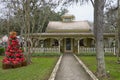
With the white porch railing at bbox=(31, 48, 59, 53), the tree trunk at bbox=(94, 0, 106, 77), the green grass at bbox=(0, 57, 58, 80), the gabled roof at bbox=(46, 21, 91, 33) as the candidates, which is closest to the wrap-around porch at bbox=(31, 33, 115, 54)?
the white porch railing at bbox=(31, 48, 59, 53)

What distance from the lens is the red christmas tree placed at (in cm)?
1753

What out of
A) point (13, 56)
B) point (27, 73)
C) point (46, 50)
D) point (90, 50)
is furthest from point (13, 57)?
point (90, 50)

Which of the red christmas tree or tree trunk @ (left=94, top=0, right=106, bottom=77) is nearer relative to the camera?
tree trunk @ (left=94, top=0, right=106, bottom=77)

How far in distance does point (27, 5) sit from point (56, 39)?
1388 cm

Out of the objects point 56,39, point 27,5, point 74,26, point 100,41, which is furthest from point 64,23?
point 100,41

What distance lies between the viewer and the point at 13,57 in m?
18.0

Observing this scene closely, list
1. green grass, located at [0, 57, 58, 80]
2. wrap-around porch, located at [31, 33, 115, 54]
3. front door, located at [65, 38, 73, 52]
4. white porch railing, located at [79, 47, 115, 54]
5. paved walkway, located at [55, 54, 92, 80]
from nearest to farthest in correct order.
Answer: paved walkway, located at [55, 54, 92, 80] < green grass, located at [0, 57, 58, 80] < white porch railing, located at [79, 47, 115, 54] < wrap-around porch, located at [31, 33, 115, 54] < front door, located at [65, 38, 73, 52]

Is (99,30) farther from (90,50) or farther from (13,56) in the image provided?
(90,50)

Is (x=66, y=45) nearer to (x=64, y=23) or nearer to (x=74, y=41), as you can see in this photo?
(x=74, y=41)

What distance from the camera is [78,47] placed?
1251 inches

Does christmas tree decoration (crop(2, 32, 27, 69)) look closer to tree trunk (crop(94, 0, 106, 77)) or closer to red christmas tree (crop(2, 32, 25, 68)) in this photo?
red christmas tree (crop(2, 32, 25, 68))

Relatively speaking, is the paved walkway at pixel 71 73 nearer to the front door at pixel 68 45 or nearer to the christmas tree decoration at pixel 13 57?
the christmas tree decoration at pixel 13 57

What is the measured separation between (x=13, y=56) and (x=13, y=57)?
84 millimetres

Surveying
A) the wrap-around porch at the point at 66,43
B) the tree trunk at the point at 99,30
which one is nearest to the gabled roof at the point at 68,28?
the wrap-around porch at the point at 66,43
